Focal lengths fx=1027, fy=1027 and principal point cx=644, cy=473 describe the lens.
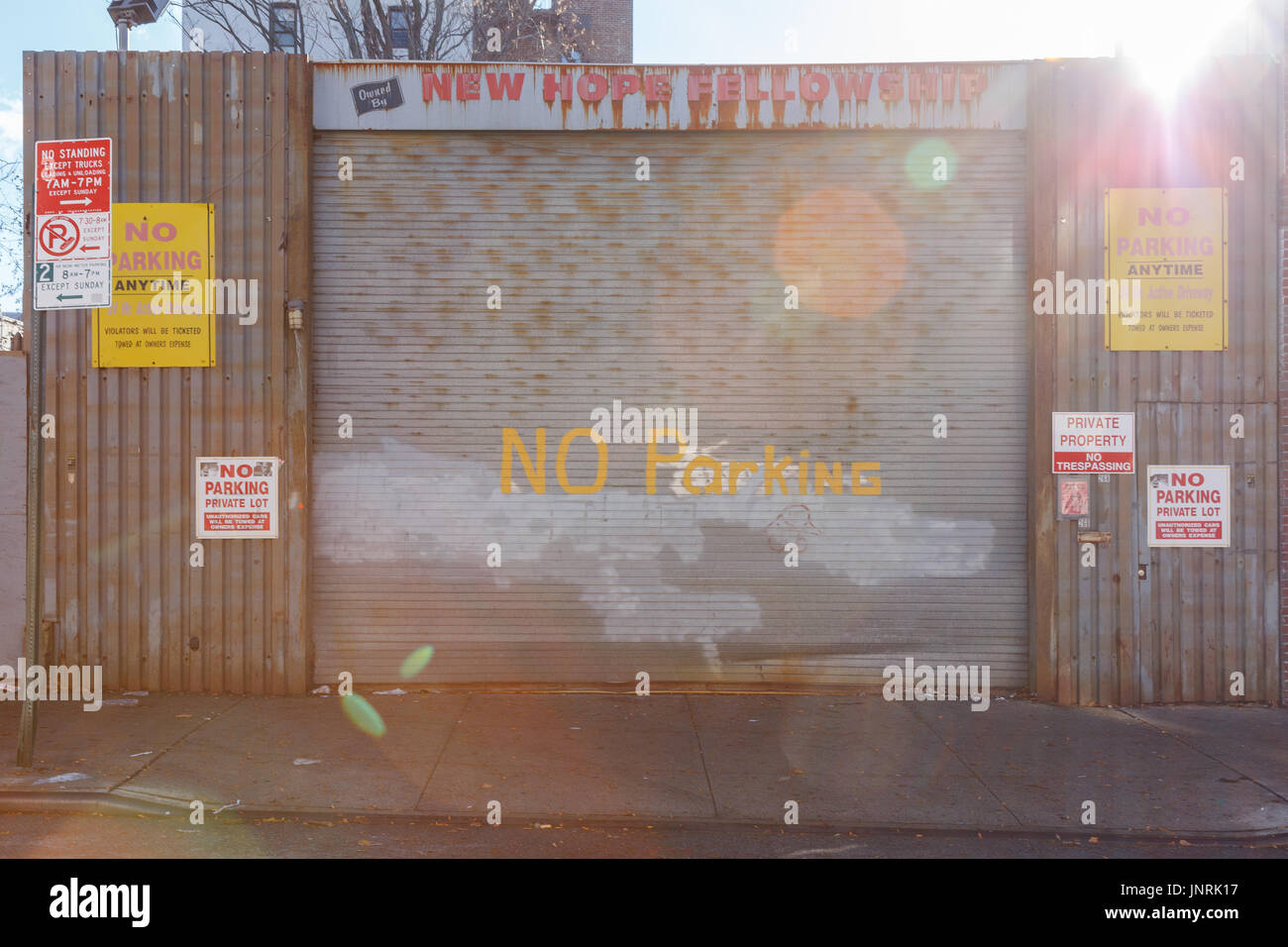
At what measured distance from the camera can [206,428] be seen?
944cm

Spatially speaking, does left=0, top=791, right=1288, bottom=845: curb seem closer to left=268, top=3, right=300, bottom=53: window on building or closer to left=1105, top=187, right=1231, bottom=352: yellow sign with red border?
left=1105, top=187, right=1231, bottom=352: yellow sign with red border

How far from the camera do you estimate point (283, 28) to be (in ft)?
79.0

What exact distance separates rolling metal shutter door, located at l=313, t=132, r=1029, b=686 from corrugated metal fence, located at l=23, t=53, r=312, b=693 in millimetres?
343

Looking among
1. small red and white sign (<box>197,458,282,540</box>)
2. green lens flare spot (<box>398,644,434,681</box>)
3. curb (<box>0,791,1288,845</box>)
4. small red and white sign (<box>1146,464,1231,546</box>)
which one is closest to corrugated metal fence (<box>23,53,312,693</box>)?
small red and white sign (<box>197,458,282,540</box>)

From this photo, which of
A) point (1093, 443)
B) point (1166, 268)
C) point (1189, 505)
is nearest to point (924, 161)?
point (1166, 268)

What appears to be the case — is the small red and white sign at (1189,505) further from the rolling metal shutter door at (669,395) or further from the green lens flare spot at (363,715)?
the green lens flare spot at (363,715)

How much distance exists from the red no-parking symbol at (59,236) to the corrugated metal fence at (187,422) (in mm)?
2402

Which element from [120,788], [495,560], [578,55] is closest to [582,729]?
[495,560]

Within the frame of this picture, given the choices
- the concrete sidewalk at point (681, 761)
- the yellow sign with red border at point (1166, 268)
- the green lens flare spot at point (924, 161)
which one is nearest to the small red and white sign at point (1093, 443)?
the yellow sign with red border at point (1166, 268)

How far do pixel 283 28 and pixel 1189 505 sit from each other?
22.6 metres

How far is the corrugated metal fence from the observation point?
9422mm

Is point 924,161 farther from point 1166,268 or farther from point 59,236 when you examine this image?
point 59,236

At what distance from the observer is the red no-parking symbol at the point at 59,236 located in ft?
23.1

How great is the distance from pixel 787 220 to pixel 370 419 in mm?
4361
